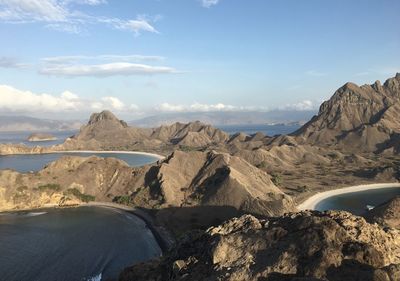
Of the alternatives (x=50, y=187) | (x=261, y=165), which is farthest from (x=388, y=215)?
(x=261, y=165)

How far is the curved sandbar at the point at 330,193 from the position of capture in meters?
127

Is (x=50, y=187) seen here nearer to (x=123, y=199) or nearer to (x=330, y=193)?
(x=123, y=199)

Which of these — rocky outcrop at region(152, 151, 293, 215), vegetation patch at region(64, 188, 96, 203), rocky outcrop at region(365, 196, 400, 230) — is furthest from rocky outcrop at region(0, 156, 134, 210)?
rocky outcrop at region(365, 196, 400, 230)

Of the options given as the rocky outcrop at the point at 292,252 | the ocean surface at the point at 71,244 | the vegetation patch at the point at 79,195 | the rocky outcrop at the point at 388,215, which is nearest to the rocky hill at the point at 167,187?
the vegetation patch at the point at 79,195

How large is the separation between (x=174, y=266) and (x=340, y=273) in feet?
58.6

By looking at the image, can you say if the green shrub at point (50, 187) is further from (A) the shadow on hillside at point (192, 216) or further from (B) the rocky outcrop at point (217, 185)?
(A) the shadow on hillside at point (192, 216)

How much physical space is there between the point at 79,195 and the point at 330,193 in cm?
8358

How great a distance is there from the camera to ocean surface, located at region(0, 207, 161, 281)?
72.0 metres

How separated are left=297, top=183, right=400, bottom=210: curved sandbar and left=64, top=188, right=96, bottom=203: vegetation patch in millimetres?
61629

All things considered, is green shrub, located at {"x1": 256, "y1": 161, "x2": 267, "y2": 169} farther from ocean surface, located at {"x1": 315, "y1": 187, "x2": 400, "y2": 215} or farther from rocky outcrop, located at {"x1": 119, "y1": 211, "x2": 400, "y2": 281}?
rocky outcrop, located at {"x1": 119, "y1": 211, "x2": 400, "y2": 281}

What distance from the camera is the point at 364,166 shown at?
636 ft

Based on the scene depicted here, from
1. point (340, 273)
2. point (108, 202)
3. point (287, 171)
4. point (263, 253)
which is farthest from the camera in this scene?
point (287, 171)

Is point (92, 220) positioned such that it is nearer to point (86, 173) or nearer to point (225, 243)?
point (86, 173)

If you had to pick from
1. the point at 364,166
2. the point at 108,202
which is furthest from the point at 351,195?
the point at 108,202
